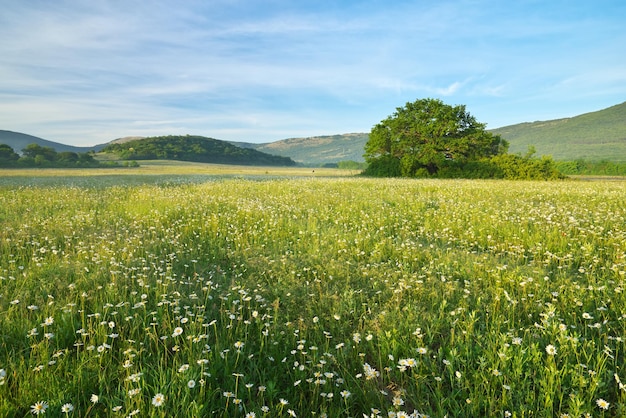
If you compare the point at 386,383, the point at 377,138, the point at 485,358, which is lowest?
the point at 386,383

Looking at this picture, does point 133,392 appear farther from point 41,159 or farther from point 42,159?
point 42,159

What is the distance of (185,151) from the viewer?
139m

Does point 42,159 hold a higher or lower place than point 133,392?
higher

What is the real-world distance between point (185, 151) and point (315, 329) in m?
148

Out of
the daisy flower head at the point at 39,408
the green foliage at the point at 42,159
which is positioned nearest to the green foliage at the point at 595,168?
the daisy flower head at the point at 39,408

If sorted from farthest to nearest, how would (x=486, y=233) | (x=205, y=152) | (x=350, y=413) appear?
1. (x=205, y=152)
2. (x=486, y=233)
3. (x=350, y=413)

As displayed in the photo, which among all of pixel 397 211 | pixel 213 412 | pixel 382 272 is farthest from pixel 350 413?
pixel 397 211

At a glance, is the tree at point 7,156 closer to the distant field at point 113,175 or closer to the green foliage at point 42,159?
the green foliage at point 42,159

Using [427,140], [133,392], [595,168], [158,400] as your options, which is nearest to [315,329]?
[158,400]

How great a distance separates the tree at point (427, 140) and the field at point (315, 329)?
126 feet

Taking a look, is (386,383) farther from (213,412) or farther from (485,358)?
(213,412)

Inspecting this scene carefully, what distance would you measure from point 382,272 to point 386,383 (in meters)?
2.66

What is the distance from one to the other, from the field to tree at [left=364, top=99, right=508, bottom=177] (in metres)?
38.4

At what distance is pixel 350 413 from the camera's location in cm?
253
